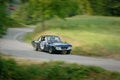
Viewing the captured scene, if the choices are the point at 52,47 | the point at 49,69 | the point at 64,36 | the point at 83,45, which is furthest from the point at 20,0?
the point at 64,36

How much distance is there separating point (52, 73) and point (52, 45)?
50.2 feet

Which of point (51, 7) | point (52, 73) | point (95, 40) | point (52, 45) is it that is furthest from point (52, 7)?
point (95, 40)

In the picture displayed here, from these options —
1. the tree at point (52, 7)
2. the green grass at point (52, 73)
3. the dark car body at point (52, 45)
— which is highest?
the tree at point (52, 7)

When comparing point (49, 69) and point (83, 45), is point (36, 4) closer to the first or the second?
point (49, 69)

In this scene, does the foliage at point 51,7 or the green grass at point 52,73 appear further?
the green grass at point 52,73

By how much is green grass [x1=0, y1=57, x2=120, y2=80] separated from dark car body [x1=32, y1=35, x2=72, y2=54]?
13.8 m

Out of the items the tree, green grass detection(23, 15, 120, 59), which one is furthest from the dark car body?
the tree

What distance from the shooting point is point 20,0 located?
10031 millimetres

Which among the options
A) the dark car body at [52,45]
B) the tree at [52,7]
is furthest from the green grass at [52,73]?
the dark car body at [52,45]

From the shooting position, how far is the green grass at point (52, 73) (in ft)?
52.1

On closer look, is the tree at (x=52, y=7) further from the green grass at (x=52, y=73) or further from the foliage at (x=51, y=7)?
the green grass at (x=52, y=73)

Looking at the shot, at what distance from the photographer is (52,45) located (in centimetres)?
3156

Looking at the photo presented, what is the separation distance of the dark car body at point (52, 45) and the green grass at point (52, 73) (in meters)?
13.8

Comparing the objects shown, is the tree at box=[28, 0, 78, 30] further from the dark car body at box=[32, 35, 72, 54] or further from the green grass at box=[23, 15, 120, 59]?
the dark car body at box=[32, 35, 72, 54]
